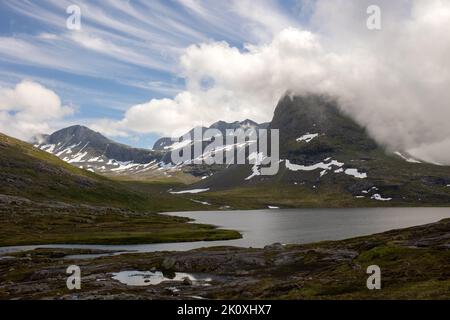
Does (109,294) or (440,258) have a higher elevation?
(440,258)

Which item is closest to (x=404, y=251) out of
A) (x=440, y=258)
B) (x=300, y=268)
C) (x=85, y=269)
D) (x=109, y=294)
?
(x=440, y=258)

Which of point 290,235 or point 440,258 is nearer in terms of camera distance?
point 440,258

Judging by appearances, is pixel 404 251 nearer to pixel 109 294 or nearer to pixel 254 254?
pixel 254 254

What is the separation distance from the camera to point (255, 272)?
8312 centimetres

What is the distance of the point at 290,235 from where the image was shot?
160 m

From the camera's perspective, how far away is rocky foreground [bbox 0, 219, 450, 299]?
189ft

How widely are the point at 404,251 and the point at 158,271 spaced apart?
45.1 meters

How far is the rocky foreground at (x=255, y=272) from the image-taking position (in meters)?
57.8

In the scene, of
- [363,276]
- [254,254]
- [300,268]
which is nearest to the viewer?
[363,276]
